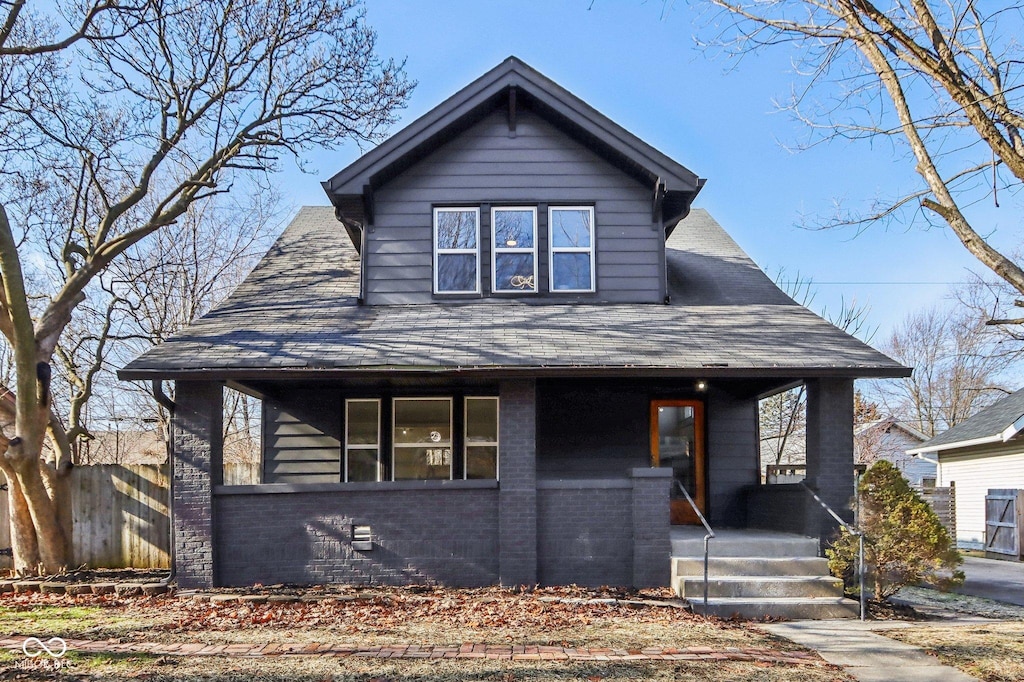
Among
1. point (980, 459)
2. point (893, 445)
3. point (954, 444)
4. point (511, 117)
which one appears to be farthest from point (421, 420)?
point (893, 445)

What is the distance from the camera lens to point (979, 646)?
305 inches

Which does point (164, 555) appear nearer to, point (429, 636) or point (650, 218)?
point (429, 636)

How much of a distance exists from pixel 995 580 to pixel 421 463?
374 inches

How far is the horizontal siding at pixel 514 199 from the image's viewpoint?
12836 millimetres

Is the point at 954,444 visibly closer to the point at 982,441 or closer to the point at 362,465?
the point at 982,441

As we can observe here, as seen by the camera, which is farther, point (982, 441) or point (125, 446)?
point (125, 446)

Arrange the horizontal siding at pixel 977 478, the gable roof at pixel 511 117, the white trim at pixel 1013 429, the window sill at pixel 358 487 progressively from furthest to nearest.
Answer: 1. the horizontal siding at pixel 977 478
2. the white trim at pixel 1013 429
3. the gable roof at pixel 511 117
4. the window sill at pixel 358 487

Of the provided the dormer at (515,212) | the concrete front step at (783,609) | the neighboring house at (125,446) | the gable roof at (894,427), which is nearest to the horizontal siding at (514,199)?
the dormer at (515,212)

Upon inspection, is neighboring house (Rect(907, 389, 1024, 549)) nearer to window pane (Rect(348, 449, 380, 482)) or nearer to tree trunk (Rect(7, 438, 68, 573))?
window pane (Rect(348, 449, 380, 482))

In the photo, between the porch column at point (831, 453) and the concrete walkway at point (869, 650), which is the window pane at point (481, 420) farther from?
the concrete walkway at point (869, 650)

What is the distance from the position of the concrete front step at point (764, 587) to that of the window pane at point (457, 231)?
5.85 m

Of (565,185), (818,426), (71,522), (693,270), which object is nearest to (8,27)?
(71,522)

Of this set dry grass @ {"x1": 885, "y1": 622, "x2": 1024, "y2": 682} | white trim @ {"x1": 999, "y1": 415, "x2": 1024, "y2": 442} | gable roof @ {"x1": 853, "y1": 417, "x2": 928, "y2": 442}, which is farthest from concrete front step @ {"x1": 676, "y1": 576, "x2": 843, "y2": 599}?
gable roof @ {"x1": 853, "y1": 417, "x2": 928, "y2": 442}

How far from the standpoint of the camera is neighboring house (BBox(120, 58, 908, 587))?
1053cm
